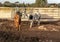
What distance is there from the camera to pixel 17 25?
1747 centimetres

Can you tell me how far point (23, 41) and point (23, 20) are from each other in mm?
8612

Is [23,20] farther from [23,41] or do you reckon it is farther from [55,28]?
[23,41]

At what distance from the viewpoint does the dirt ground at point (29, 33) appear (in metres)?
13.6

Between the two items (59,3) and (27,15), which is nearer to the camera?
(27,15)

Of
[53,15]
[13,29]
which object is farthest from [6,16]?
[13,29]

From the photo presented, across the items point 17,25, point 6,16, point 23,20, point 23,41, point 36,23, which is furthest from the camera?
point 6,16

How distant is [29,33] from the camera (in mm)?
16172

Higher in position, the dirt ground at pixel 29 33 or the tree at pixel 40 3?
the tree at pixel 40 3

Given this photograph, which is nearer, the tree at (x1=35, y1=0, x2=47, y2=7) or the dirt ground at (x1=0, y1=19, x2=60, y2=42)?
the dirt ground at (x1=0, y1=19, x2=60, y2=42)

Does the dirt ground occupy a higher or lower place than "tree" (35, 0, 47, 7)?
lower

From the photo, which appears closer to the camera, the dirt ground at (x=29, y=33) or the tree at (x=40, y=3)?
the dirt ground at (x=29, y=33)

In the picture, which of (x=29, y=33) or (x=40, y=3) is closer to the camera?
(x=29, y=33)

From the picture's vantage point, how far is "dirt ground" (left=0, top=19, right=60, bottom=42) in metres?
13.6

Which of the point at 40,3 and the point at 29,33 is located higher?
the point at 40,3
